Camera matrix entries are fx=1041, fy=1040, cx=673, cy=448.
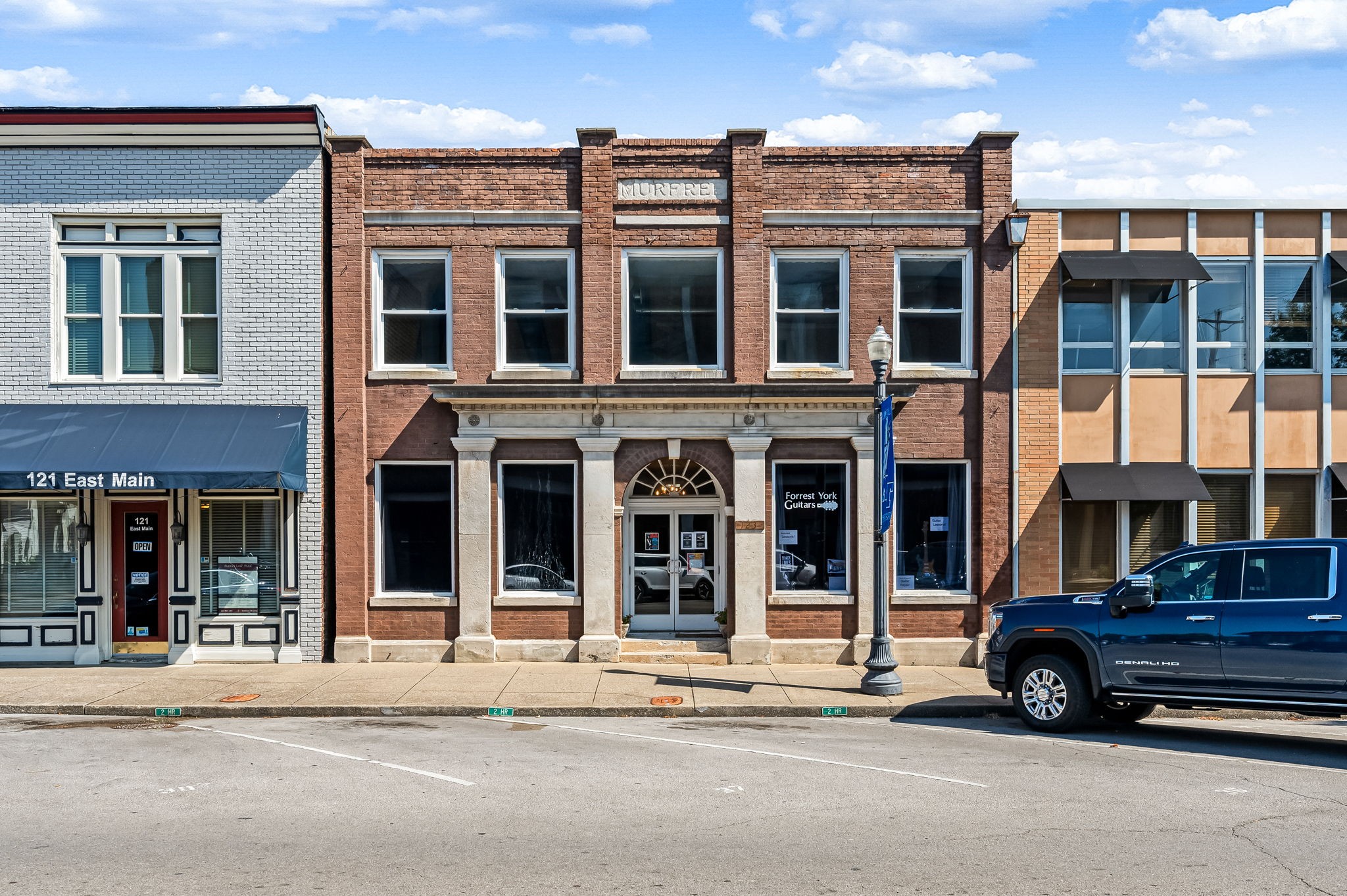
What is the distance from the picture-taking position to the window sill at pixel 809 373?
52.6 feet

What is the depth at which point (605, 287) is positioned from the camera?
52.8 ft

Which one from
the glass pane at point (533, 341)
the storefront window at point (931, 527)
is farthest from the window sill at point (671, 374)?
the storefront window at point (931, 527)

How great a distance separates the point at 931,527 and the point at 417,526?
317 inches

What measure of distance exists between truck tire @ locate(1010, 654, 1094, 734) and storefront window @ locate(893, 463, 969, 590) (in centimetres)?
461

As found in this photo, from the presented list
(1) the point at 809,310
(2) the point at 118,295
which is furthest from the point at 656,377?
(2) the point at 118,295

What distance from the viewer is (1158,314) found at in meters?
16.4

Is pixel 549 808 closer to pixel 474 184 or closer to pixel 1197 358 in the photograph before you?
pixel 474 184

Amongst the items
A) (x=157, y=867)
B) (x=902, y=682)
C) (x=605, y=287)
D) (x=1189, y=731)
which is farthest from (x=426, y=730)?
(x=1189, y=731)

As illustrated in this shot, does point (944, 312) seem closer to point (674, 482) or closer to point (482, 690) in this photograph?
point (674, 482)

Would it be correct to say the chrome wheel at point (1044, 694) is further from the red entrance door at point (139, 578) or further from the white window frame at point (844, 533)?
the red entrance door at point (139, 578)

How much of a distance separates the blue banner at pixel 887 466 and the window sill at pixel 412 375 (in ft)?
21.5

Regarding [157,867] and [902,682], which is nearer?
[157,867]

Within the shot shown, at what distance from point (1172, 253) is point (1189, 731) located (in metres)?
7.87

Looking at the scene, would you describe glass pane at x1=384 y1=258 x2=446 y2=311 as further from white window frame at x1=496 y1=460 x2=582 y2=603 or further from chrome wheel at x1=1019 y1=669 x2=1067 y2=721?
chrome wheel at x1=1019 y1=669 x2=1067 y2=721
